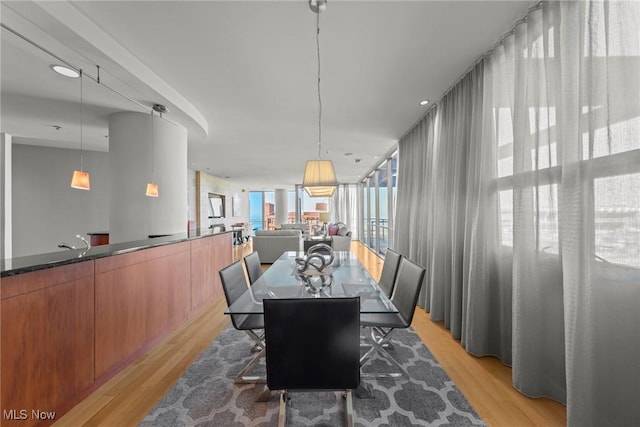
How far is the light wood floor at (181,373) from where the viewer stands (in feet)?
5.48

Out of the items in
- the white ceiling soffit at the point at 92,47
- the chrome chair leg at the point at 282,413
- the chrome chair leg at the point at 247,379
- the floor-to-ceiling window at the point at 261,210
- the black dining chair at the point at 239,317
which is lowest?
the chrome chair leg at the point at 247,379

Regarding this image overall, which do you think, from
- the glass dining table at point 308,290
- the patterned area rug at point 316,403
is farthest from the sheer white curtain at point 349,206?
the patterned area rug at point 316,403

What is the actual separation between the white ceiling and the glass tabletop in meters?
1.85

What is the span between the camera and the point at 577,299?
4.76 ft

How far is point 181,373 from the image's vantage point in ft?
7.04

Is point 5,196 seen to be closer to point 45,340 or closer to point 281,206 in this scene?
point 45,340

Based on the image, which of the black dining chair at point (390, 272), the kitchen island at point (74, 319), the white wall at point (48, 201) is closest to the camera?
the kitchen island at point (74, 319)


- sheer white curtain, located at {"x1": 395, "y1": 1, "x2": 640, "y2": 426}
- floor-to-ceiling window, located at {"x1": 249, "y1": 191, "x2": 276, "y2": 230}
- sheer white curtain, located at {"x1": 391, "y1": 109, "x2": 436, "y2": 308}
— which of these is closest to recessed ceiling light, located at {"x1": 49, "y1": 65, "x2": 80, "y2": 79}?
sheer white curtain, located at {"x1": 395, "y1": 1, "x2": 640, "y2": 426}

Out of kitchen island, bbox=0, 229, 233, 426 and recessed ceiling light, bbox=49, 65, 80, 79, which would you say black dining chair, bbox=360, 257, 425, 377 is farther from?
recessed ceiling light, bbox=49, 65, 80, 79

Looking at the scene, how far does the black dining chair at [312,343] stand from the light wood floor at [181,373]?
3.53 feet

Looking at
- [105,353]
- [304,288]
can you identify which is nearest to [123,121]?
[105,353]

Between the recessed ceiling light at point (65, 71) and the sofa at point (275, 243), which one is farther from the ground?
the recessed ceiling light at point (65, 71)

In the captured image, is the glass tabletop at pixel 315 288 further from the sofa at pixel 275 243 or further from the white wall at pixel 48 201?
the white wall at pixel 48 201

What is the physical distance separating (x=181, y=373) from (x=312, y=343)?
149cm
